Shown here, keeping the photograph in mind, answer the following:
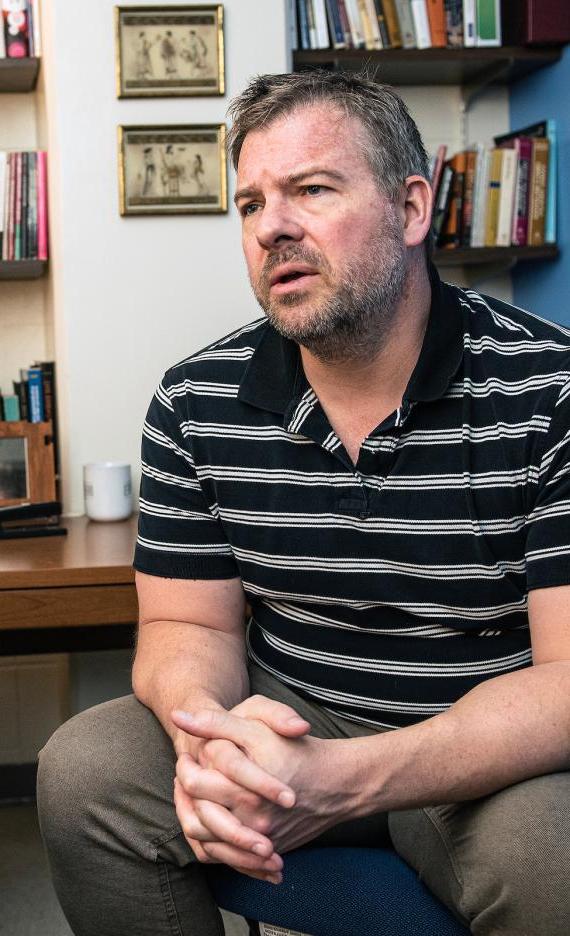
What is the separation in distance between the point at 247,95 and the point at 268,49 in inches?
37.4

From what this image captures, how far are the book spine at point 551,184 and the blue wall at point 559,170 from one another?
0.04 ft

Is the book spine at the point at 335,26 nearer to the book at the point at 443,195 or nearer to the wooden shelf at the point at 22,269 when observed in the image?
the book at the point at 443,195

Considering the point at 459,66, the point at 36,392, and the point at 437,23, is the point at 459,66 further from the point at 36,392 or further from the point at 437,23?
the point at 36,392

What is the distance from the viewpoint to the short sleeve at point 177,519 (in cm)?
143

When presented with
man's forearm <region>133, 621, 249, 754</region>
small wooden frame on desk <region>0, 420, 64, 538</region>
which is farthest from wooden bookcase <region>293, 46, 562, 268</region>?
man's forearm <region>133, 621, 249, 754</region>

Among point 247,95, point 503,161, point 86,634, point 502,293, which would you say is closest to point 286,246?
point 247,95

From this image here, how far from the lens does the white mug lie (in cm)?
225

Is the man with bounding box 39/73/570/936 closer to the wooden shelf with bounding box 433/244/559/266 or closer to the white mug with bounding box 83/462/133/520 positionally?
the white mug with bounding box 83/462/133/520

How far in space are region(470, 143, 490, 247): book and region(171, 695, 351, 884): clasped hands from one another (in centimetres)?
176

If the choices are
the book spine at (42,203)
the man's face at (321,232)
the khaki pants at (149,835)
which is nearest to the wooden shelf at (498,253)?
the book spine at (42,203)

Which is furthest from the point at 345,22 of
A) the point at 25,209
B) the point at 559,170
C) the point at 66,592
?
the point at 66,592

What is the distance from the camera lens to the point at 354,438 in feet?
4.50

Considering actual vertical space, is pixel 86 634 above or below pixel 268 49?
below

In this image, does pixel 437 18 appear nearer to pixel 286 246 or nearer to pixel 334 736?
pixel 286 246
